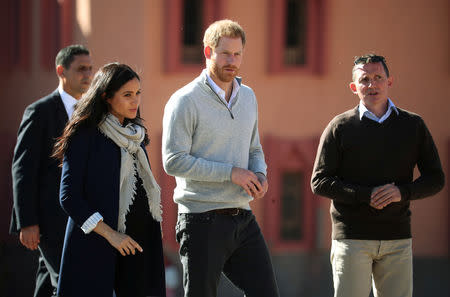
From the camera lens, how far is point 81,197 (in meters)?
3.50

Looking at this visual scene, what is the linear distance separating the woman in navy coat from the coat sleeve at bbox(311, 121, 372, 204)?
43.4 inches

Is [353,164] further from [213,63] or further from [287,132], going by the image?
[287,132]

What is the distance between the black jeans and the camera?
3.98 metres

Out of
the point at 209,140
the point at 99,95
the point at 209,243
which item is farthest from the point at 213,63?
the point at 209,243

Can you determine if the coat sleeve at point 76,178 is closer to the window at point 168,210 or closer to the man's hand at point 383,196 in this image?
the man's hand at point 383,196

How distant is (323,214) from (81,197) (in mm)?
9013

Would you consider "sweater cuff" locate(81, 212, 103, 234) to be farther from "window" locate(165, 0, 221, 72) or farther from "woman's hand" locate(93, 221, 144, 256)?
"window" locate(165, 0, 221, 72)

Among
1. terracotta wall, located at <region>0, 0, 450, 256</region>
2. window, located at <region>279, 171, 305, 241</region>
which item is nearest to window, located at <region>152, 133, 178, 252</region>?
terracotta wall, located at <region>0, 0, 450, 256</region>

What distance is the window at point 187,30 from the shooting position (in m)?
11.6

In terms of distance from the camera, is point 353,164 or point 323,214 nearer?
point 353,164

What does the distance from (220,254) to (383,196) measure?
39.4 inches

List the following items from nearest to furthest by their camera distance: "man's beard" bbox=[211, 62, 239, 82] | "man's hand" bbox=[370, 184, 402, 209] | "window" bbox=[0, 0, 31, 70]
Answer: "man's beard" bbox=[211, 62, 239, 82] < "man's hand" bbox=[370, 184, 402, 209] < "window" bbox=[0, 0, 31, 70]

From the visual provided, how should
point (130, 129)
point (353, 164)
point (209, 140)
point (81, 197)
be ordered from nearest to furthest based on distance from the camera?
point (81, 197)
point (130, 129)
point (209, 140)
point (353, 164)

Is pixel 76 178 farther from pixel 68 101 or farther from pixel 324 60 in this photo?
pixel 324 60
